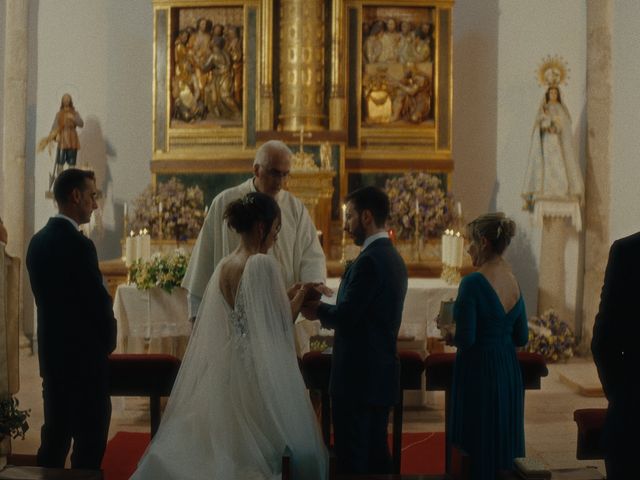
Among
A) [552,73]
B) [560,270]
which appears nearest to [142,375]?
[560,270]

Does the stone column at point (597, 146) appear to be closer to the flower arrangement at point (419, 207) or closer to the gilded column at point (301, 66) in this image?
the flower arrangement at point (419, 207)

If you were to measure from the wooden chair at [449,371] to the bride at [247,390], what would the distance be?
903 millimetres

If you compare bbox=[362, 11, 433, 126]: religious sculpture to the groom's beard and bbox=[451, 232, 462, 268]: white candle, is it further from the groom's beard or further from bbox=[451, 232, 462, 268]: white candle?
the groom's beard

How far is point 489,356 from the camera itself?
4.38 meters

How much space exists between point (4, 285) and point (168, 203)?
4084 millimetres

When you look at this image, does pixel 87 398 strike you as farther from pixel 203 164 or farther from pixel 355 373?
pixel 203 164

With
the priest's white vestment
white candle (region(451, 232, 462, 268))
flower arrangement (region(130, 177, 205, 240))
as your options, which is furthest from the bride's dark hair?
flower arrangement (region(130, 177, 205, 240))

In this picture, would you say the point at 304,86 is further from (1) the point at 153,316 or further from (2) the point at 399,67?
(1) the point at 153,316

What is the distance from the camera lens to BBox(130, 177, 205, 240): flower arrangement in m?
9.30

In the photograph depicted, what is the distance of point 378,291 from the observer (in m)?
4.28

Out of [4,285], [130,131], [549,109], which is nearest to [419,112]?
[549,109]

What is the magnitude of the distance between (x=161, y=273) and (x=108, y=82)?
201 inches

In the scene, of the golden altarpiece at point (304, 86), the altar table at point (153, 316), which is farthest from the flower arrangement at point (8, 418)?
the golden altarpiece at point (304, 86)

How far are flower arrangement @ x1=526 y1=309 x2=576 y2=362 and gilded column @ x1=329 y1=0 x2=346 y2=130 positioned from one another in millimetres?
3038
